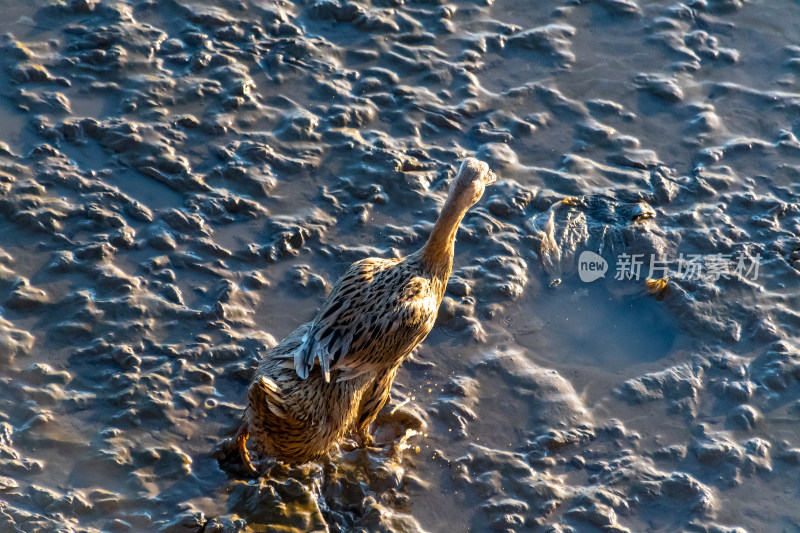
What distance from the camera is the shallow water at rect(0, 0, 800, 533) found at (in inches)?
219

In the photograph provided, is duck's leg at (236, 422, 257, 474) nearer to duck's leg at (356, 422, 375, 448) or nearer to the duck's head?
duck's leg at (356, 422, 375, 448)

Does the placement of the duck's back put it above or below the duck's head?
below

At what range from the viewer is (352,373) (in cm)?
549

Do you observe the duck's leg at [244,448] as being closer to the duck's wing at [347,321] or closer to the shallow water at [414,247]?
the shallow water at [414,247]

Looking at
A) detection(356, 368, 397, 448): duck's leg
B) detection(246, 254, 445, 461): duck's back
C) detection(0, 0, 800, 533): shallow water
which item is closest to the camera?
detection(246, 254, 445, 461): duck's back

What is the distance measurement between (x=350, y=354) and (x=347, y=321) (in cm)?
21

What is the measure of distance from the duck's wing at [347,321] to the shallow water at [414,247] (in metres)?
0.77

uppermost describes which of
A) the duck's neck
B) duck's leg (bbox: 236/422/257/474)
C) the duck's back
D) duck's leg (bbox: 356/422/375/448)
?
the duck's neck

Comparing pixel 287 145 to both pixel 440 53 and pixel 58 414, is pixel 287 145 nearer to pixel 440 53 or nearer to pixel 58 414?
pixel 440 53

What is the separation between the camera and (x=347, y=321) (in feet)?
18.1

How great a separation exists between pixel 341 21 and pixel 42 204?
340cm

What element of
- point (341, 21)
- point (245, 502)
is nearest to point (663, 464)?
point (245, 502)

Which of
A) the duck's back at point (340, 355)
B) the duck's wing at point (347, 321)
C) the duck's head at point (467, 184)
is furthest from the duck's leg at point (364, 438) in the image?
the duck's head at point (467, 184)

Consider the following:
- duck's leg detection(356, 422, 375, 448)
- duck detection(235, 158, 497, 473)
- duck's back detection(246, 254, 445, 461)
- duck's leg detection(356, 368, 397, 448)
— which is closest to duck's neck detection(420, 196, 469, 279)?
duck detection(235, 158, 497, 473)
